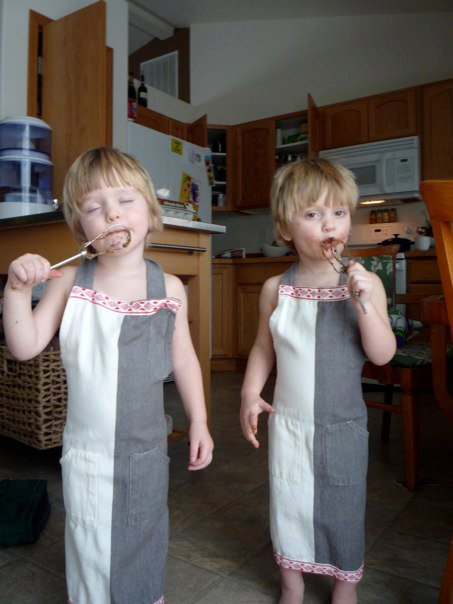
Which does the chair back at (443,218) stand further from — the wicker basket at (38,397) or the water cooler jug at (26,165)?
the water cooler jug at (26,165)

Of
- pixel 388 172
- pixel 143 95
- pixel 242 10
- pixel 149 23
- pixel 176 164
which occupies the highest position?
pixel 149 23

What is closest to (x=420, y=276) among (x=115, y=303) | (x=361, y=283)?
(x=361, y=283)

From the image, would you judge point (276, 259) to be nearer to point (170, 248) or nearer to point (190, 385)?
point (170, 248)

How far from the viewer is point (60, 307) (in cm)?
83

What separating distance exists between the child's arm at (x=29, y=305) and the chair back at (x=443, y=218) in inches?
23.0

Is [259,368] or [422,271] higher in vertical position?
[422,271]

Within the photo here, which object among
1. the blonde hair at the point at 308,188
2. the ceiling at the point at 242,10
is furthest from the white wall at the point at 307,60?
the blonde hair at the point at 308,188

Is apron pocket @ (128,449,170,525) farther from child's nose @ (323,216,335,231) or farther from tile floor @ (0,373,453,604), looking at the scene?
child's nose @ (323,216,335,231)

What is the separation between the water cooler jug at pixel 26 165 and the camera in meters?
2.07

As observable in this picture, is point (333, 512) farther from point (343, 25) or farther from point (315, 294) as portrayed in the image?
point (343, 25)

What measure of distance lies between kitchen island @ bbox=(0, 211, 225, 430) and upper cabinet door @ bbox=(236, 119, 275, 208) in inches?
116

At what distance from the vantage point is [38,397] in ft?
4.93

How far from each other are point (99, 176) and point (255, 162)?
3.97 metres

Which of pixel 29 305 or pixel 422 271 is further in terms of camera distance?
pixel 422 271
